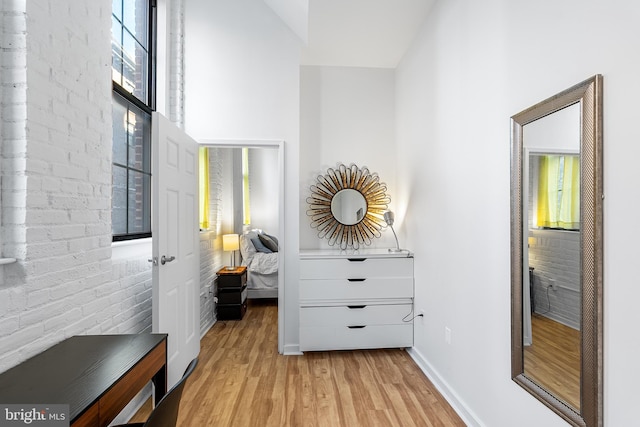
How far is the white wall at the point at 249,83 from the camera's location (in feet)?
10.3

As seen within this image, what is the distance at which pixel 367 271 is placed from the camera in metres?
3.06

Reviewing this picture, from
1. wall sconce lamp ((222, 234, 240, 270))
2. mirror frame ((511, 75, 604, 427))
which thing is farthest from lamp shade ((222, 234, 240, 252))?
mirror frame ((511, 75, 604, 427))

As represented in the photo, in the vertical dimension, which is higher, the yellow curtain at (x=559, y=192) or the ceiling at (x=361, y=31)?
the ceiling at (x=361, y=31)

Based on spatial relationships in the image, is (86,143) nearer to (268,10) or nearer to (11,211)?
(11,211)

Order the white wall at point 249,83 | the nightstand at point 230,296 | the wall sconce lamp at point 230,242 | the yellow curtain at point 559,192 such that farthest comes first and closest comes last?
the wall sconce lamp at point 230,242
the nightstand at point 230,296
the white wall at point 249,83
the yellow curtain at point 559,192

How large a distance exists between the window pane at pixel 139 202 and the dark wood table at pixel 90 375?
1099 mm

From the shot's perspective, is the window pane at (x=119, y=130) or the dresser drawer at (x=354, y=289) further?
the dresser drawer at (x=354, y=289)

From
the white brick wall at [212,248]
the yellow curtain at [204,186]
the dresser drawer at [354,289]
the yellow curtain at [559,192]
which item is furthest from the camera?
the yellow curtain at [204,186]

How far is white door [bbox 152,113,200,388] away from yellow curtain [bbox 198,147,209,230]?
857 mm

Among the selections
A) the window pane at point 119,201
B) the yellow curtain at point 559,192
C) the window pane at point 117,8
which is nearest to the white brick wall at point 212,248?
the window pane at point 119,201

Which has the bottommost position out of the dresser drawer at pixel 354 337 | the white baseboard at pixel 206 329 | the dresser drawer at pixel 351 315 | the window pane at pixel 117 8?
the white baseboard at pixel 206 329

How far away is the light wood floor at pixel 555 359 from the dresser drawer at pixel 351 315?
1.54 m

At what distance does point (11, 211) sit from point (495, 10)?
7.67 ft

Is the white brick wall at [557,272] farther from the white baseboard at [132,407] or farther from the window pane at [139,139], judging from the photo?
the window pane at [139,139]
